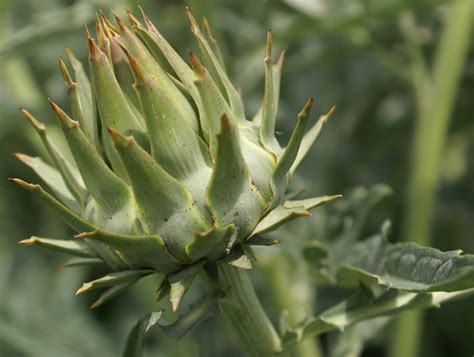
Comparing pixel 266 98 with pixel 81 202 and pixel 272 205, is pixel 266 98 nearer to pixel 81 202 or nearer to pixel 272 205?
pixel 272 205

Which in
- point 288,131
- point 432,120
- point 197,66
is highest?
point 197,66

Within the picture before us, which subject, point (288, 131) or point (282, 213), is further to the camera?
point (288, 131)

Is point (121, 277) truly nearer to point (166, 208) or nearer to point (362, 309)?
point (166, 208)

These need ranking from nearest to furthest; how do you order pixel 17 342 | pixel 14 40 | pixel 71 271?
pixel 14 40 < pixel 17 342 < pixel 71 271

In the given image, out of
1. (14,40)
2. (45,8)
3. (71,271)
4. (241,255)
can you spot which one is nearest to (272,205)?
(241,255)

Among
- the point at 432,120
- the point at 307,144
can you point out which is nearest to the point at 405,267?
the point at 307,144

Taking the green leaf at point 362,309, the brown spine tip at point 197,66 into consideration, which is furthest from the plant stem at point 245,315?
the brown spine tip at point 197,66
